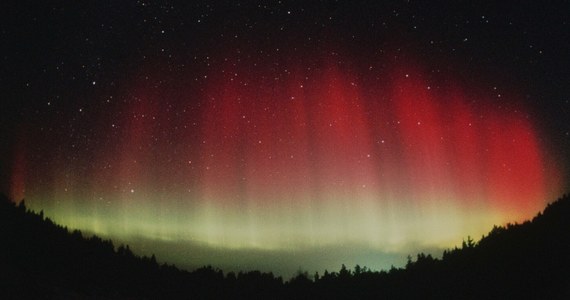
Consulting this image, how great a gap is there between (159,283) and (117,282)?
21.7ft

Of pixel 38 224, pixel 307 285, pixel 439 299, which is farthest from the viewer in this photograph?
pixel 307 285

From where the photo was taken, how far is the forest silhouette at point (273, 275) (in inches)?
1332

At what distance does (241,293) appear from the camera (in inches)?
2304

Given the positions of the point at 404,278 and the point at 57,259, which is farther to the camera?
the point at 404,278

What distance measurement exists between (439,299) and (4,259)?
126 ft

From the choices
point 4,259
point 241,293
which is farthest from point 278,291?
point 4,259

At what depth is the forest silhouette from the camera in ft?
111

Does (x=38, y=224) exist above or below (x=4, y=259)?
above

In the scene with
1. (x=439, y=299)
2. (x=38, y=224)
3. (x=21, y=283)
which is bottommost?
(x=439, y=299)

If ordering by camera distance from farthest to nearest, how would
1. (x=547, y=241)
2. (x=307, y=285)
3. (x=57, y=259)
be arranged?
(x=307, y=285) → (x=57, y=259) → (x=547, y=241)

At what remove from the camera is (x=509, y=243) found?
4416cm

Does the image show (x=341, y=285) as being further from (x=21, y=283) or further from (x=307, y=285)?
(x=21, y=283)

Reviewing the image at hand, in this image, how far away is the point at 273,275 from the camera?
70.2 m

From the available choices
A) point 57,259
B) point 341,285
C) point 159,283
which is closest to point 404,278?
point 341,285
